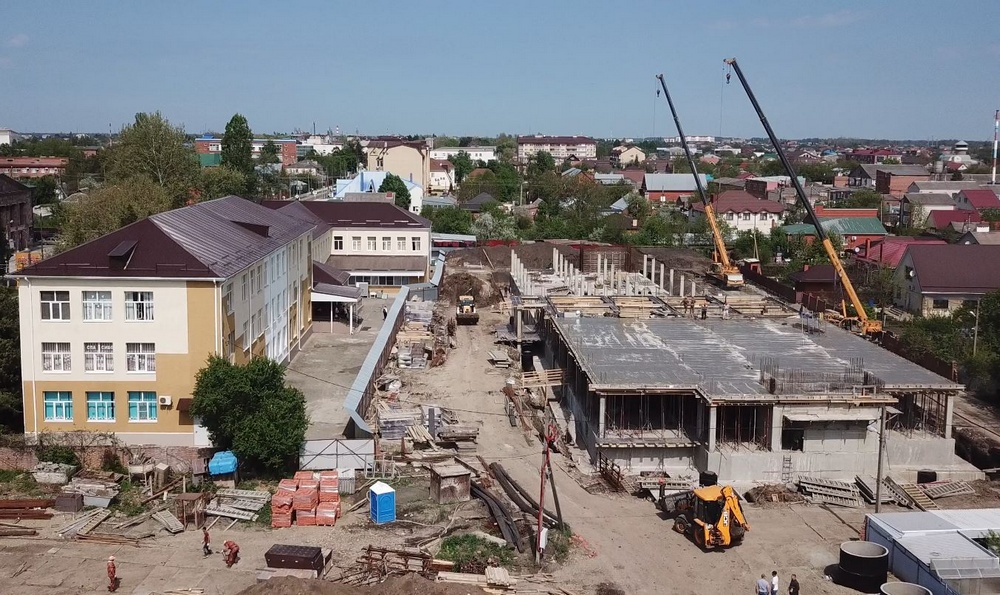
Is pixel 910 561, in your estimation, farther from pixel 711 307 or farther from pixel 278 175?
pixel 278 175

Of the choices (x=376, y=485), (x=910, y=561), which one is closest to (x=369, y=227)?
(x=376, y=485)

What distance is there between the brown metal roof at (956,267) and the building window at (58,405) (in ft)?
125

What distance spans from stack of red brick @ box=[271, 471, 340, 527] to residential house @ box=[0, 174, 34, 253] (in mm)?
42075

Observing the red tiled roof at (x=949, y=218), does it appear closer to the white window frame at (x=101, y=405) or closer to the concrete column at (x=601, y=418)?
the concrete column at (x=601, y=418)

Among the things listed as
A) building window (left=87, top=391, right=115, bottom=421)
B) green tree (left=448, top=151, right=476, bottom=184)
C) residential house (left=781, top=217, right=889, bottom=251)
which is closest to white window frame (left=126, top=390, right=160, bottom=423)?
building window (left=87, top=391, right=115, bottom=421)

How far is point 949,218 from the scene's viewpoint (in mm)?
69062

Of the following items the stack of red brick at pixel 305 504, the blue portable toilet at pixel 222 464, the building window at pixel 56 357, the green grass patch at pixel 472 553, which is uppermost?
the building window at pixel 56 357

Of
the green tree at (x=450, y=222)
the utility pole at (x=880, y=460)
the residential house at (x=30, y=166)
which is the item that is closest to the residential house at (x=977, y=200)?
the green tree at (x=450, y=222)

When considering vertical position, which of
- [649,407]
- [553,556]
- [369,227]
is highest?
[369,227]

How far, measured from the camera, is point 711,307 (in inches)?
1436

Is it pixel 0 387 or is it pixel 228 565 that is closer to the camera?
pixel 228 565

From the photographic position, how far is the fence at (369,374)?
24031 mm

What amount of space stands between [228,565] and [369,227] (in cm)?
3071

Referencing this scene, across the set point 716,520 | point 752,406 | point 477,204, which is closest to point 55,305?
point 716,520
